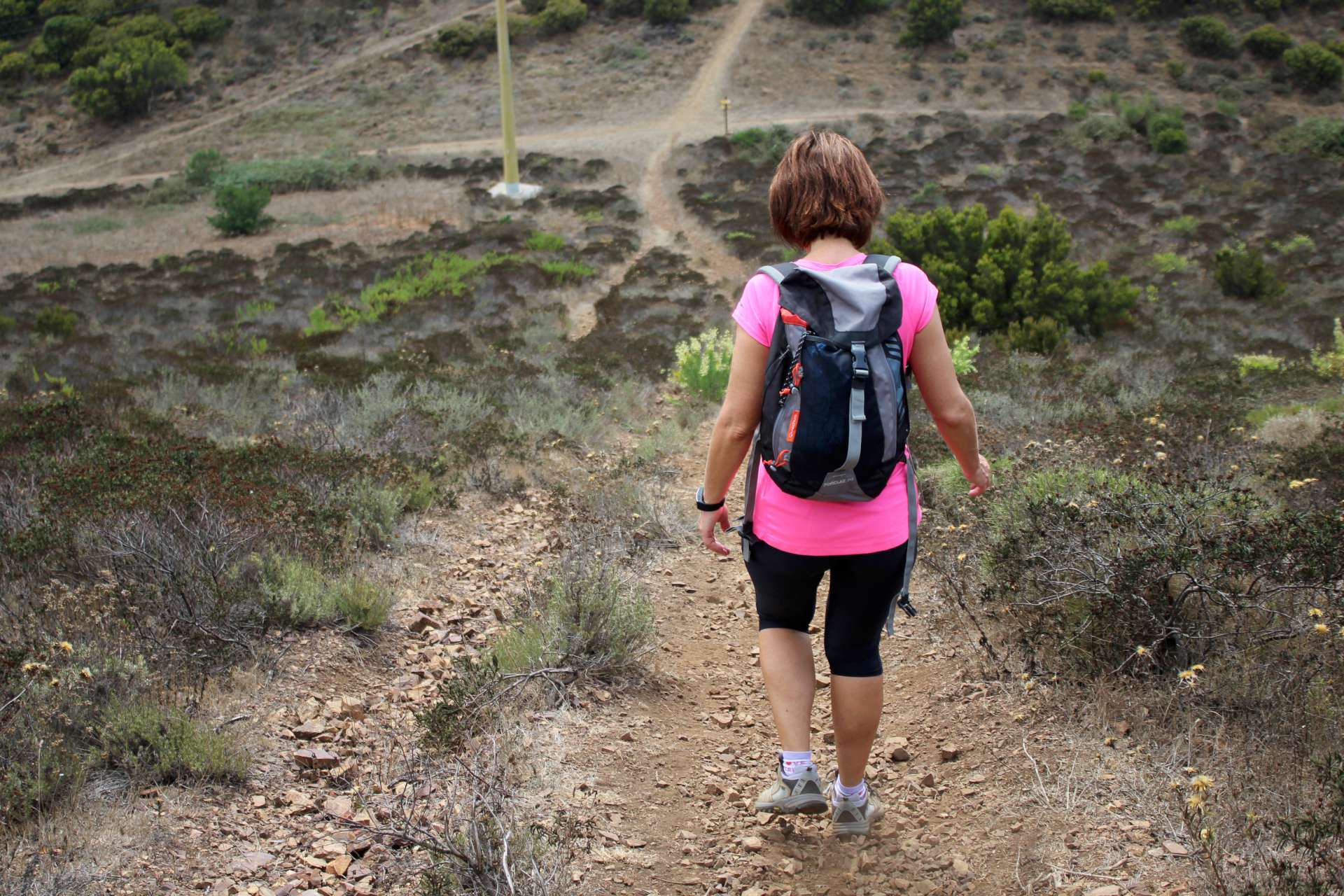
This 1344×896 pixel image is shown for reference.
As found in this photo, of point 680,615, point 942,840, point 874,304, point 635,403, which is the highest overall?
point 874,304

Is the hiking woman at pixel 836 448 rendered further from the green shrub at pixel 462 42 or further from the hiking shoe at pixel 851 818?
the green shrub at pixel 462 42

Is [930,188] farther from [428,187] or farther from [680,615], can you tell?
[680,615]

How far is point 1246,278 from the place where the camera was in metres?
15.3

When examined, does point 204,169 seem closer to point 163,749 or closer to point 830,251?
point 163,749

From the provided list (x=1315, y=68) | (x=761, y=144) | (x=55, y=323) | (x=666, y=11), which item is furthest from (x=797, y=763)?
(x=666, y=11)

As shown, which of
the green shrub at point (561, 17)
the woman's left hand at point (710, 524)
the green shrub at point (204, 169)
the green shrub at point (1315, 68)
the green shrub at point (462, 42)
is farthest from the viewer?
the green shrub at point (561, 17)

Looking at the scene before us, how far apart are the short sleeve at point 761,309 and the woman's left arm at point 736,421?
0.7 inches

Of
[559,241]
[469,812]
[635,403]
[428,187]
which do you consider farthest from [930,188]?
[469,812]

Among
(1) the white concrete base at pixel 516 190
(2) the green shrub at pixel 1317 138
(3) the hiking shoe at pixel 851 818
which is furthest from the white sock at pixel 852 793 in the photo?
(2) the green shrub at pixel 1317 138

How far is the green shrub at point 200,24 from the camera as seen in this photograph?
49.1 m

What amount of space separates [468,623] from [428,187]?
3055 cm

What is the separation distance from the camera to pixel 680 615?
14.9 ft

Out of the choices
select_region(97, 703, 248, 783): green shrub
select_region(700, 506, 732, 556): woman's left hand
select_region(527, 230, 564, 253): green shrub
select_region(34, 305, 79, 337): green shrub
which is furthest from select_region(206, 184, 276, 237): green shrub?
select_region(700, 506, 732, 556): woman's left hand

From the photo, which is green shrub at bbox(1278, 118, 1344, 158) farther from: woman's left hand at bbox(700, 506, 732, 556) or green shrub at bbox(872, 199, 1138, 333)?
woman's left hand at bbox(700, 506, 732, 556)
